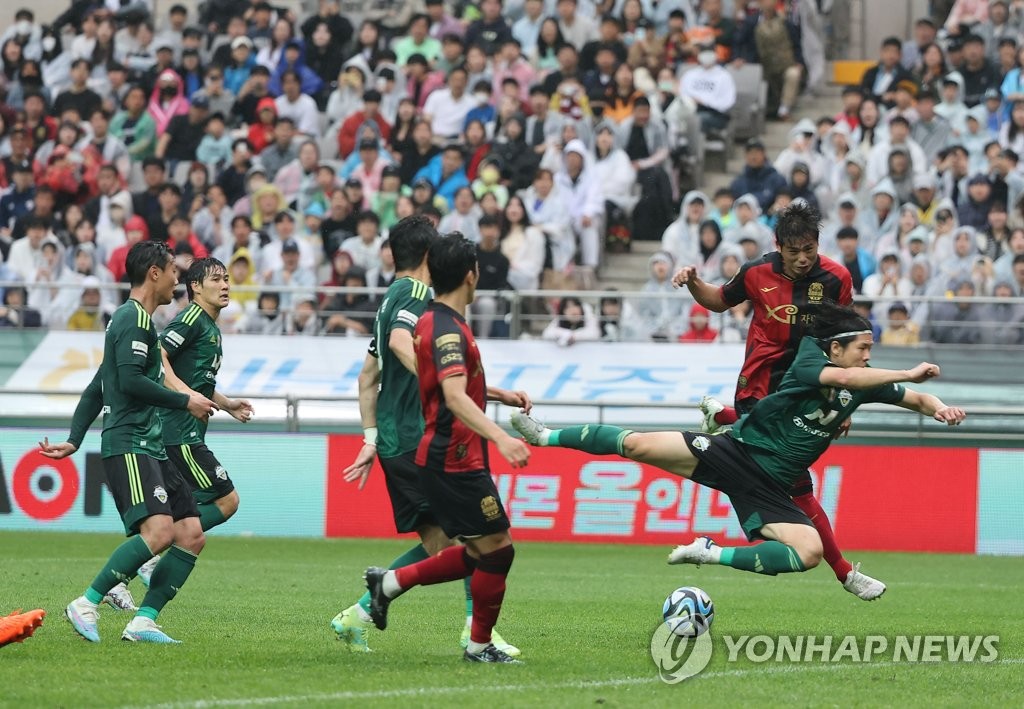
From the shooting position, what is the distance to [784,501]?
8703 millimetres

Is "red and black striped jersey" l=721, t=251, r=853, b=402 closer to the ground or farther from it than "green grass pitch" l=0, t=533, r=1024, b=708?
farther from it

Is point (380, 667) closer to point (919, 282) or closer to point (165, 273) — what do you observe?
point (165, 273)

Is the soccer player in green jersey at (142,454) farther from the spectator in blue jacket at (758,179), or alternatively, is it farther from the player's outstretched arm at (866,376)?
the spectator in blue jacket at (758,179)

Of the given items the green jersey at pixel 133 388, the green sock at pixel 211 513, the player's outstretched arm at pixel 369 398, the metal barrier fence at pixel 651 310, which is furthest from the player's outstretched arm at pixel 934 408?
the metal barrier fence at pixel 651 310

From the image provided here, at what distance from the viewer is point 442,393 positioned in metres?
7.49

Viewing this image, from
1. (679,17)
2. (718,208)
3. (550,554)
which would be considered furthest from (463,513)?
(679,17)

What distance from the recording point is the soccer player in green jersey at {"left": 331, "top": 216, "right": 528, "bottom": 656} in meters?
8.34

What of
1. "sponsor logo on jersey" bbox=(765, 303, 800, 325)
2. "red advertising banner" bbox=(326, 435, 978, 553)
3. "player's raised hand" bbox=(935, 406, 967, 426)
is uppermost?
"sponsor logo on jersey" bbox=(765, 303, 800, 325)

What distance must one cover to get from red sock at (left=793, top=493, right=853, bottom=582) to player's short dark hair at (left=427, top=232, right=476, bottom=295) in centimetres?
296

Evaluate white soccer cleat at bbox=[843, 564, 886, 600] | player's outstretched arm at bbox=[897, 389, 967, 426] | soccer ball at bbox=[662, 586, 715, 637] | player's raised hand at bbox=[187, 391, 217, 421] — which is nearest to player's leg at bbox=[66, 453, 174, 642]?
player's raised hand at bbox=[187, 391, 217, 421]

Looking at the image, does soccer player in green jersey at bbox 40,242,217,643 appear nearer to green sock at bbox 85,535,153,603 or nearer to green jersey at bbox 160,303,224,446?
green sock at bbox 85,535,153,603

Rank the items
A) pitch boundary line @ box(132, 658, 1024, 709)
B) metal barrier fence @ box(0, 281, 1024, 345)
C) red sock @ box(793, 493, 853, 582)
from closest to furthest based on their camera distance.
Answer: pitch boundary line @ box(132, 658, 1024, 709) → red sock @ box(793, 493, 853, 582) → metal barrier fence @ box(0, 281, 1024, 345)

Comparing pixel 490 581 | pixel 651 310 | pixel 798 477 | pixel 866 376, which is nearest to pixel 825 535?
pixel 798 477

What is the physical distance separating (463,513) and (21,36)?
21.3 meters
